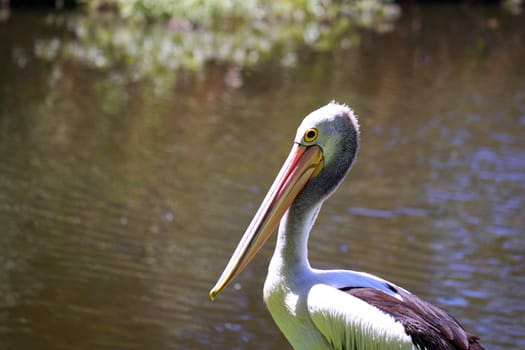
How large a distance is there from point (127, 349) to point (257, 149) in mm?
4258

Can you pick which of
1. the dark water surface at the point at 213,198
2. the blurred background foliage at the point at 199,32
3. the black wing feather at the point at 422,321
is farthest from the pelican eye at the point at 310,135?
the blurred background foliage at the point at 199,32

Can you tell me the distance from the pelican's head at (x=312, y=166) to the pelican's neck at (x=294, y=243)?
4 centimetres

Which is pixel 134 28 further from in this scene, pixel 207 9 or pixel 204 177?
pixel 204 177

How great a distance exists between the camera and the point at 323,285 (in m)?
3.49

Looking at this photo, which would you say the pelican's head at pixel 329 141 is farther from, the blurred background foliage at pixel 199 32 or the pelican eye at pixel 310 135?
the blurred background foliage at pixel 199 32

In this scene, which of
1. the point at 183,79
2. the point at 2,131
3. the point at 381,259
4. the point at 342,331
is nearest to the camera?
the point at 342,331

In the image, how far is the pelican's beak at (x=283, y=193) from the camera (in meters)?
3.64

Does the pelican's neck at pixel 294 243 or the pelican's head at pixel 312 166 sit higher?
the pelican's head at pixel 312 166

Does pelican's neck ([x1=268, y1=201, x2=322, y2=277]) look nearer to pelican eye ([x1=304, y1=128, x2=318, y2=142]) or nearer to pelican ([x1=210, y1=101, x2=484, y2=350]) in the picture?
pelican ([x1=210, y1=101, x2=484, y2=350])

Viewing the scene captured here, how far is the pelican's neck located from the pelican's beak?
0.15 ft

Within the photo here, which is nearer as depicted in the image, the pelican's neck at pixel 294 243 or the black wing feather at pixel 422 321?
the black wing feather at pixel 422 321

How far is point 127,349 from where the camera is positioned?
4996 millimetres

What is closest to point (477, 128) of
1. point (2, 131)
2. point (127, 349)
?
point (2, 131)

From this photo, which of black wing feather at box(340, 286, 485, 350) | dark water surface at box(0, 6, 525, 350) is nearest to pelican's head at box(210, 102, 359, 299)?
black wing feather at box(340, 286, 485, 350)
